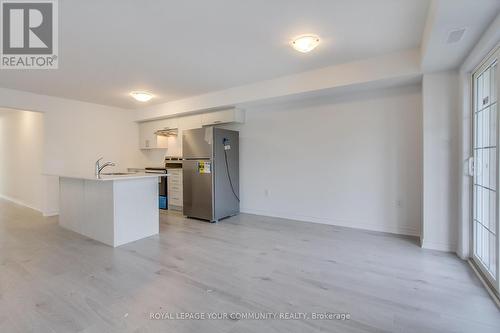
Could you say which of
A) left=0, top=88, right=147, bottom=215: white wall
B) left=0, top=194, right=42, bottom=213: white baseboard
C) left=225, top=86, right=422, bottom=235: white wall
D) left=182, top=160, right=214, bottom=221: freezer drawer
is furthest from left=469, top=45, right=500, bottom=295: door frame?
left=0, top=194, right=42, bottom=213: white baseboard

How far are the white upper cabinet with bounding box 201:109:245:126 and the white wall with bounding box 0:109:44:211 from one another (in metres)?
3.32

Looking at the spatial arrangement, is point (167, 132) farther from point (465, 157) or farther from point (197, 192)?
point (465, 157)

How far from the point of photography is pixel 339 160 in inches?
164

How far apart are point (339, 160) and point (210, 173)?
2.29 metres

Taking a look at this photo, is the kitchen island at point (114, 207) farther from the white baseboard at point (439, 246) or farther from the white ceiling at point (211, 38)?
the white baseboard at point (439, 246)

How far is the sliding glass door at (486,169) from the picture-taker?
2.22m

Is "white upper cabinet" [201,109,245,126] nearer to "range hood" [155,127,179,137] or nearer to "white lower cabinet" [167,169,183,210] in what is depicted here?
"range hood" [155,127,179,137]

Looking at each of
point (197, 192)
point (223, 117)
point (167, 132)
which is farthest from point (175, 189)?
point (223, 117)

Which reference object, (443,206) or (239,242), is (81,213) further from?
(443,206)

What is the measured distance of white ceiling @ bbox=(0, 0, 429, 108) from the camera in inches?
85.7

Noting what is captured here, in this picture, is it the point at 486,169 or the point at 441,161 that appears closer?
the point at 486,169

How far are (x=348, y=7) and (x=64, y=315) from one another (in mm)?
3387

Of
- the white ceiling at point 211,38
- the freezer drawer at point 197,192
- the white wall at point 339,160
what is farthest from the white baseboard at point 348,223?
the white ceiling at point 211,38

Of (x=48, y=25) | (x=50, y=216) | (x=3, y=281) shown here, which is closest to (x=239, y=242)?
(x=3, y=281)
